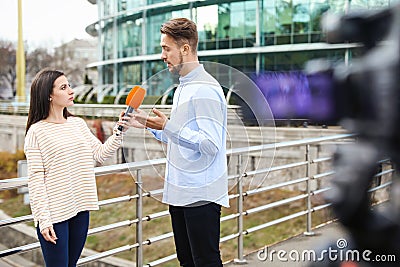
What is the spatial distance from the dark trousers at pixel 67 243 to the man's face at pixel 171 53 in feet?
2.29

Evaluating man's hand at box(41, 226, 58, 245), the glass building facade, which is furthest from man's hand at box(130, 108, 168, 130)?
the glass building facade

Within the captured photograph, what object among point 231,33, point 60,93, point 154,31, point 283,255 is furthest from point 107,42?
point 60,93

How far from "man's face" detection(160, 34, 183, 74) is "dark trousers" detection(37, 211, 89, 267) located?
0.70 metres

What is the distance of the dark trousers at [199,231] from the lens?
7.46ft

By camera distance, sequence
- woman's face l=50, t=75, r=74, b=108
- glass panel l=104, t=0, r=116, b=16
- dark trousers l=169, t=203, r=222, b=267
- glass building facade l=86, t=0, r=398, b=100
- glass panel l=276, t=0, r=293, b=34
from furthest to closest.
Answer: glass panel l=104, t=0, r=116, b=16 → glass panel l=276, t=0, r=293, b=34 → glass building facade l=86, t=0, r=398, b=100 → woman's face l=50, t=75, r=74, b=108 → dark trousers l=169, t=203, r=222, b=267

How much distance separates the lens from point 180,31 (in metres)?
2.13

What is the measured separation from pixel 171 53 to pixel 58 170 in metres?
0.61

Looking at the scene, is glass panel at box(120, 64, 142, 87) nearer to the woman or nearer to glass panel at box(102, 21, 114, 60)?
glass panel at box(102, 21, 114, 60)

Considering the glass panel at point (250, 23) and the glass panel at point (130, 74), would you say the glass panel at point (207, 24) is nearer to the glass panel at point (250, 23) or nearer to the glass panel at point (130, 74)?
the glass panel at point (250, 23)

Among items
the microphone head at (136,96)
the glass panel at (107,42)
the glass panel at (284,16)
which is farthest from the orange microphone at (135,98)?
the glass panel at (107,42)

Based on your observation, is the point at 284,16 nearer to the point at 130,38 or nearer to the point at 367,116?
the point at 130,38

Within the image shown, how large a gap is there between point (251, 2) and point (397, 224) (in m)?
25.5

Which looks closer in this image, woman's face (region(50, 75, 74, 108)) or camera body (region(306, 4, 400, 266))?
camera body (region(306, 4, 400, 266))

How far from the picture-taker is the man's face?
2145mm
